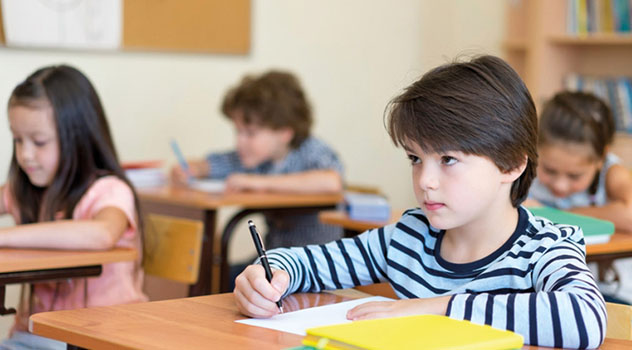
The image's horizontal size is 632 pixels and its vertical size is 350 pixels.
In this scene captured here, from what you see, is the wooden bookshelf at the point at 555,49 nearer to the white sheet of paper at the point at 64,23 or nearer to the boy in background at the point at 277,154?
the boy in background at the point at 277,154

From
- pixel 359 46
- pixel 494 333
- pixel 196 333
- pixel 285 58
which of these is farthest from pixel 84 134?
pixel 359 46

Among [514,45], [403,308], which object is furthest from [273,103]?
[403,308]

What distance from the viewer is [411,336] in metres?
1.11

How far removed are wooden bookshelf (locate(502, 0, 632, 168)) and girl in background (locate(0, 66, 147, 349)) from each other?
269 cm

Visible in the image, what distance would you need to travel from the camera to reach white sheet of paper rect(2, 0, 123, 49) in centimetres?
361

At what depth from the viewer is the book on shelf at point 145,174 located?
11.3ft

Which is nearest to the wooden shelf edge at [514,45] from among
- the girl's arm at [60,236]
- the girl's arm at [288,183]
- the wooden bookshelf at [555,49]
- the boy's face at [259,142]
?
the wooden bookshelf at [555,49]

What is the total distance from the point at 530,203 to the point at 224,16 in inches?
89.0

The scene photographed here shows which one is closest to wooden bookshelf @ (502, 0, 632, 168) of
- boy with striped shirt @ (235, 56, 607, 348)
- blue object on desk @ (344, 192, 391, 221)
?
blue object on desk @ (344, 192, 391, 221)

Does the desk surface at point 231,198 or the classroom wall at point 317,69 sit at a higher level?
the classroom wall at point 317,69

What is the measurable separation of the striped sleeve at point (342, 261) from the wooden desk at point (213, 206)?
1425 mm

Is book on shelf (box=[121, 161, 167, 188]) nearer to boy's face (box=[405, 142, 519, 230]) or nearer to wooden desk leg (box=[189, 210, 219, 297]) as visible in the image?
wooden desk leg (box=[189, 210, 219, 297])

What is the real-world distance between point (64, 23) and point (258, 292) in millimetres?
2723

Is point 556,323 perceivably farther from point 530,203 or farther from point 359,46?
point 359,46
